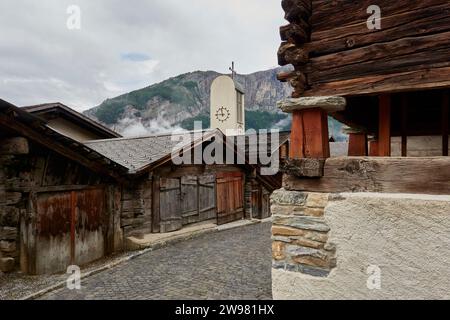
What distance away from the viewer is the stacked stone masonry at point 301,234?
10.9 feet

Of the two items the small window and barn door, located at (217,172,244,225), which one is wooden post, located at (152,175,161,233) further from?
the small window

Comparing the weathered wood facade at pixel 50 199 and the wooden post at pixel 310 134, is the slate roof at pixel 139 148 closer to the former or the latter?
the weathered wood facade at pixel 50 199

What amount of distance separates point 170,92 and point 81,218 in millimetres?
79396

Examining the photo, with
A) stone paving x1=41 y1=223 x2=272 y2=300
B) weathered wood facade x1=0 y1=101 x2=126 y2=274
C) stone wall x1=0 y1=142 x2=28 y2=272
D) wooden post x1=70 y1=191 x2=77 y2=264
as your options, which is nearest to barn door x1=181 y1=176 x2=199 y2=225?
stone paving x1=41 y1=223 x2=272 y2=300

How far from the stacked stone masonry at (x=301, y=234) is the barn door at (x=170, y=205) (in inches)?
287

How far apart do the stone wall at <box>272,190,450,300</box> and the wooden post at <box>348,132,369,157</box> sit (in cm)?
305

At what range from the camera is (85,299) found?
5.34 metres

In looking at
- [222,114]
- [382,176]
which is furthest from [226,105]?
[382,176]

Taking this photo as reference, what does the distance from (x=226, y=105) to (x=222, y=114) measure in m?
0.81

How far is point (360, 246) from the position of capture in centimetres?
312

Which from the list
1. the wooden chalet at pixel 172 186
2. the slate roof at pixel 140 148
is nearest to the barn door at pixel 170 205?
the wooden chalet at pixel 172 186

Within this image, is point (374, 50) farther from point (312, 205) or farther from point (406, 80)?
point (312, 205)

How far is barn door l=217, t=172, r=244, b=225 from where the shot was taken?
1309 cm
